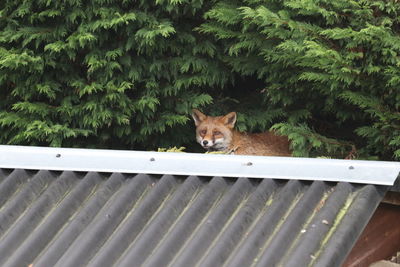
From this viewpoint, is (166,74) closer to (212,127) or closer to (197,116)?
(197,116)

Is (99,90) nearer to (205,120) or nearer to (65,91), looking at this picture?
(65,91)

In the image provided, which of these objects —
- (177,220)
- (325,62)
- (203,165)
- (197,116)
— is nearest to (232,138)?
(197,116)

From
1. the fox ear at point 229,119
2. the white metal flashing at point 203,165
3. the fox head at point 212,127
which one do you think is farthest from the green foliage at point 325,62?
the white metal flashing at point 203,165

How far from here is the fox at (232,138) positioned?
6.77m

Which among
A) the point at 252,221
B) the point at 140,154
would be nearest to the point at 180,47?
the point at 140,154

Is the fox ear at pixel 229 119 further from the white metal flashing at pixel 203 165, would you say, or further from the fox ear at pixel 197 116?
the white metal flashing at pixel 203 165

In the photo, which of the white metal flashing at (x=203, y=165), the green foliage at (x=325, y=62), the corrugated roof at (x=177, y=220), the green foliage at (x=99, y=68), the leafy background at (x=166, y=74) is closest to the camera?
the corrugated roof at (x=177, y=220)

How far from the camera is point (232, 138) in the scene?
7152mm

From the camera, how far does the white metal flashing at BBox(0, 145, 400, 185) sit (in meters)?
2.55

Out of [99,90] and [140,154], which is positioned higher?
[140,154]

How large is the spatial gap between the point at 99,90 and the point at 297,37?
7.78ft

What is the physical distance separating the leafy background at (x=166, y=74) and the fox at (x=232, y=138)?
0.52ft

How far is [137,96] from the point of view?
6879mm

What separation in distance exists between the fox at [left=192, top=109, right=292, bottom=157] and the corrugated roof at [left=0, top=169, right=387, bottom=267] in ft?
13.5
